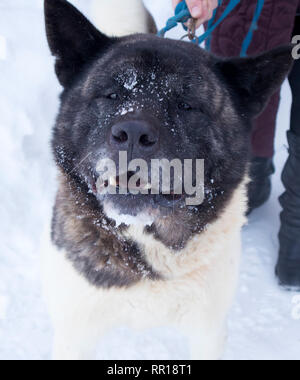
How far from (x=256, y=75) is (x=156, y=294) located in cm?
100

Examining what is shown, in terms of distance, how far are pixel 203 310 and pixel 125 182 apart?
2.20 ft

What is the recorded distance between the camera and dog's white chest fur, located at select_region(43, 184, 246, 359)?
1.72m

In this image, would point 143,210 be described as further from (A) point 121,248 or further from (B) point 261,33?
(B) point 261,33

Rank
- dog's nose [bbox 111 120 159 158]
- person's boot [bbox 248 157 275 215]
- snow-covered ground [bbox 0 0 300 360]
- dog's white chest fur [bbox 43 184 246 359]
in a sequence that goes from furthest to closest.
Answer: person's boot [bbox 248 157 275 215], snow-covered ground [bbox 0 0 300 360], dog's white chest fur [bbox 43 184 246 359], dog's nose [bbox 111 120 159 158]

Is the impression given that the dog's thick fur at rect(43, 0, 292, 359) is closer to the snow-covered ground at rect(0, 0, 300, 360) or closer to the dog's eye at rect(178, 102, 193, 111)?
the dog's eye at rect(178, 102, 193, 111)

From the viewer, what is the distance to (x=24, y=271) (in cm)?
258

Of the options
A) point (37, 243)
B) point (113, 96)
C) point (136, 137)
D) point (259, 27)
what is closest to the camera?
point (136, 137)

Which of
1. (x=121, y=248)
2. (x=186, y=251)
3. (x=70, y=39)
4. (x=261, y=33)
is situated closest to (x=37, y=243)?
(x=121, y=248)

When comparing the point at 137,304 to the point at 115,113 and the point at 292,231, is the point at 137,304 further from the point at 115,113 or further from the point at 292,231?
the point at 292,231

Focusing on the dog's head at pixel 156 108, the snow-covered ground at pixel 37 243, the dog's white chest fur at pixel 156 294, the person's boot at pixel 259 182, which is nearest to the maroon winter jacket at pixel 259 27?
the dog's head at pixel 156 108

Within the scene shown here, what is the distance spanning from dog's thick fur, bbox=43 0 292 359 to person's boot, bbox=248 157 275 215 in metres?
1.41

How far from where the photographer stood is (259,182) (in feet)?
10.7

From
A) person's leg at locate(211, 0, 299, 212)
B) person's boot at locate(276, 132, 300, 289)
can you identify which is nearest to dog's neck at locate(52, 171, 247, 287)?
person's leg at locate(211, 0, 299, 212)
